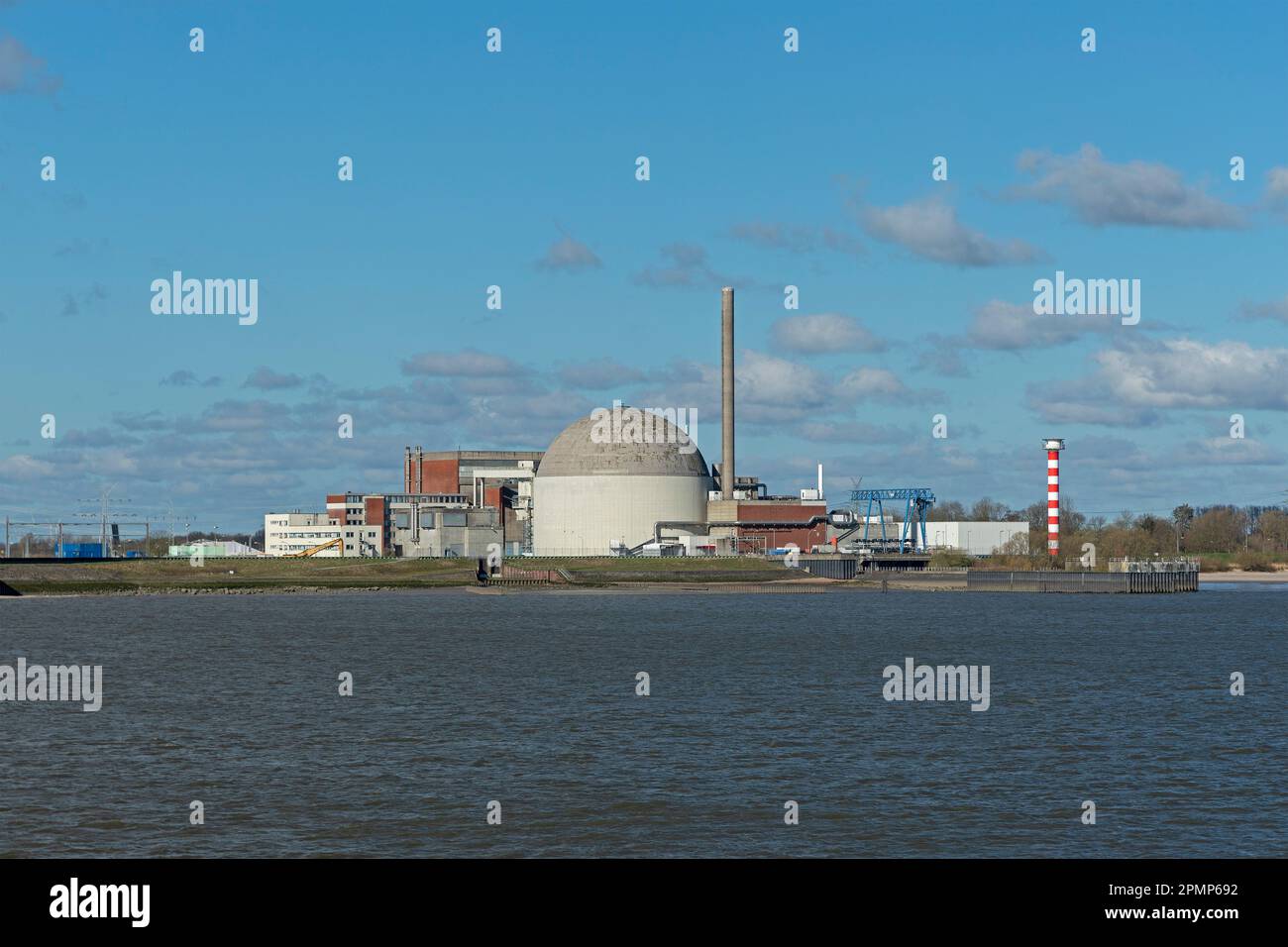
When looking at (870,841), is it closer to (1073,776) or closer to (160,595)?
(1073,776)

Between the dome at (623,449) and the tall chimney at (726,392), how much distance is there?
11.7 ft

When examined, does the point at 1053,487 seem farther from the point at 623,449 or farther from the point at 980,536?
the point at 623,449

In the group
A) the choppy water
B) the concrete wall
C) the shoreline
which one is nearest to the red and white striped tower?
the shoreline

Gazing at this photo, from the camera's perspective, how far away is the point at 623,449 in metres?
188

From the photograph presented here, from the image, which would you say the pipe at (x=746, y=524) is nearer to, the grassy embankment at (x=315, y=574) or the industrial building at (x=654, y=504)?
the industrial building at (x=654, y=504)

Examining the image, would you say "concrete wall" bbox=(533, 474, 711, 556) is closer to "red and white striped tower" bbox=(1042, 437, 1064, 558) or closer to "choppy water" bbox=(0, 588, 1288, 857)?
"red and white striped tower" bbox=(1042, 437, 1064, 558)

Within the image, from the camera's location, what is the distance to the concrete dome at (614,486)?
185125mm


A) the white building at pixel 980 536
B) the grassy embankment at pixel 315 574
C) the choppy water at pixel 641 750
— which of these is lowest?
the choppy water at pixel 641 750

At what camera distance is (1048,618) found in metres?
103

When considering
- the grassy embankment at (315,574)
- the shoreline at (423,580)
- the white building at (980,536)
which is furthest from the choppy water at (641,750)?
the white building at (980,536)

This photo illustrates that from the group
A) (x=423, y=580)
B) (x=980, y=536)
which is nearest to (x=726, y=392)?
(x=980, y=536)

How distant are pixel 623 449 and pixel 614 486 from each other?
211 inches

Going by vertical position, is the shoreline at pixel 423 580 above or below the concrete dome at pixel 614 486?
below
